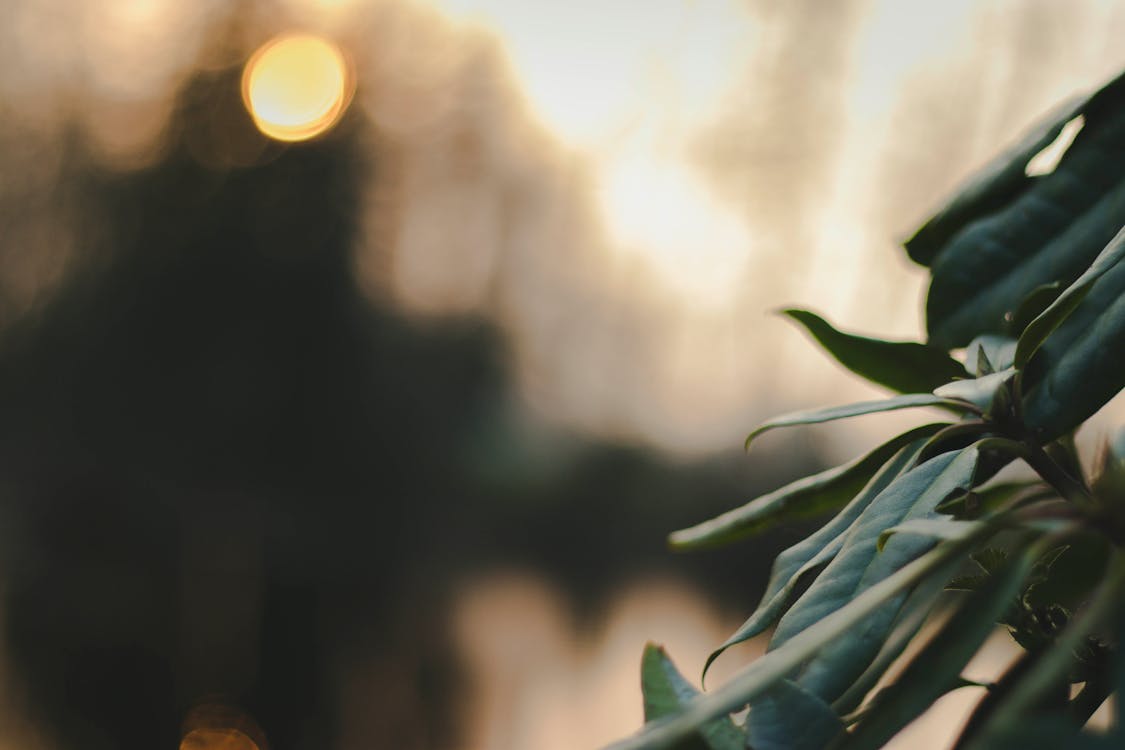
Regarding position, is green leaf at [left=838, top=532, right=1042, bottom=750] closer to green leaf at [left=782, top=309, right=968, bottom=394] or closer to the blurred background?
green leaf at [left=782, top=309, right=968, bottom=394]

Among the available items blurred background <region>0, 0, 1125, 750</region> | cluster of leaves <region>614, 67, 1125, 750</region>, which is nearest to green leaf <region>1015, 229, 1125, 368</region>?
cluster of leaves <region>614, 67, 1125, 750</region>

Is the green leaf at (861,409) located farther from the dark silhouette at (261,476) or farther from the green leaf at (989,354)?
the dark silhouette at (261,476)

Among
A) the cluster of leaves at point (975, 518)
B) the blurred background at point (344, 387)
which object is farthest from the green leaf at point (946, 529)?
the blurred background at point (344, 387)

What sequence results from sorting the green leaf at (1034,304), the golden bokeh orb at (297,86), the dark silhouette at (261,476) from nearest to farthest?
1. the green leaf at (1034,304)
2. the dark silhouette at (261,476)
3. the golden bokeh orb at (297,86)

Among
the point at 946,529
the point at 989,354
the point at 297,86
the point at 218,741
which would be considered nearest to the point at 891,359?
the point at 989,354

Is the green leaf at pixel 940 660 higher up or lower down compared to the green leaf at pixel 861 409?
lower down

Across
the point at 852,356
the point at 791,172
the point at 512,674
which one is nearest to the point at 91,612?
the point at 512,674
